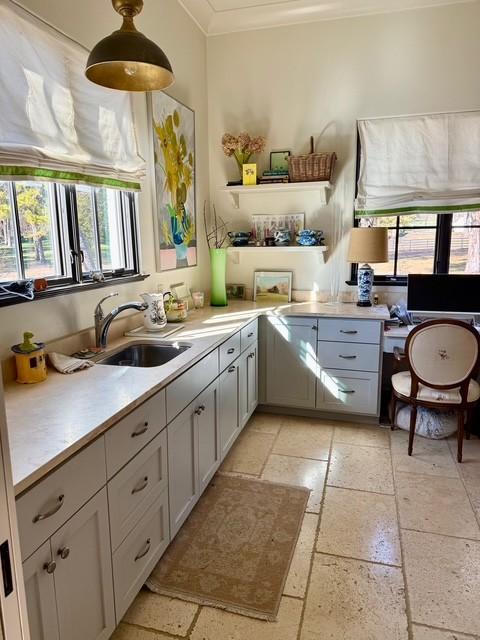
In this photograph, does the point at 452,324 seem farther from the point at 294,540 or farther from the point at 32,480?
the point at 32,480

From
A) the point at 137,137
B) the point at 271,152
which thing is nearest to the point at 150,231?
the point at 137,137

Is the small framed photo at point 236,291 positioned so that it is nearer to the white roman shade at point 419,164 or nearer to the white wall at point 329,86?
the white wall at point 329,86

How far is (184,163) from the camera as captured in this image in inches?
127

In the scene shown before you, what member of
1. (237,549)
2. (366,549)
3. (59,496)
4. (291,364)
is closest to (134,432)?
(59,496)

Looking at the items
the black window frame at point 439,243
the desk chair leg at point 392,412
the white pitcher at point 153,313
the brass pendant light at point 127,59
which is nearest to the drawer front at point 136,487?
the white pitcher at point 153,313

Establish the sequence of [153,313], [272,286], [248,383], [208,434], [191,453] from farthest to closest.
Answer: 1. [272,286]
2. [248,383]
3. [153,313]
4. [208,434]
5. [191,453]

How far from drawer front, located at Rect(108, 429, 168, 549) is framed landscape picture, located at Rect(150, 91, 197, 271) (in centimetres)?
149

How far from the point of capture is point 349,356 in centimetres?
325

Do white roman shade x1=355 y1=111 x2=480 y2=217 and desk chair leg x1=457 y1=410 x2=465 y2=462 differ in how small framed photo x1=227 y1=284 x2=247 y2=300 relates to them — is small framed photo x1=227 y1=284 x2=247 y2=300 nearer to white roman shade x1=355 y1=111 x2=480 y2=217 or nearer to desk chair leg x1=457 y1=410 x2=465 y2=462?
white roman shade x1=355 y1=111 x2=480 y2=217

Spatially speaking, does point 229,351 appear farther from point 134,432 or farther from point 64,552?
point 64,552

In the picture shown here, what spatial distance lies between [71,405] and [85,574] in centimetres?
52

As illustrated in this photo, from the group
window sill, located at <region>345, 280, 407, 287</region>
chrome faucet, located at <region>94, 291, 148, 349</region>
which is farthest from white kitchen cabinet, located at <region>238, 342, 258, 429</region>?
window sill, located at <region>345, 280, 407, 287</region>

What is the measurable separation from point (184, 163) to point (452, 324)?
Answer: 7.02 ft

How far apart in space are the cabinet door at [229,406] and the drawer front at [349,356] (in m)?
0.77
